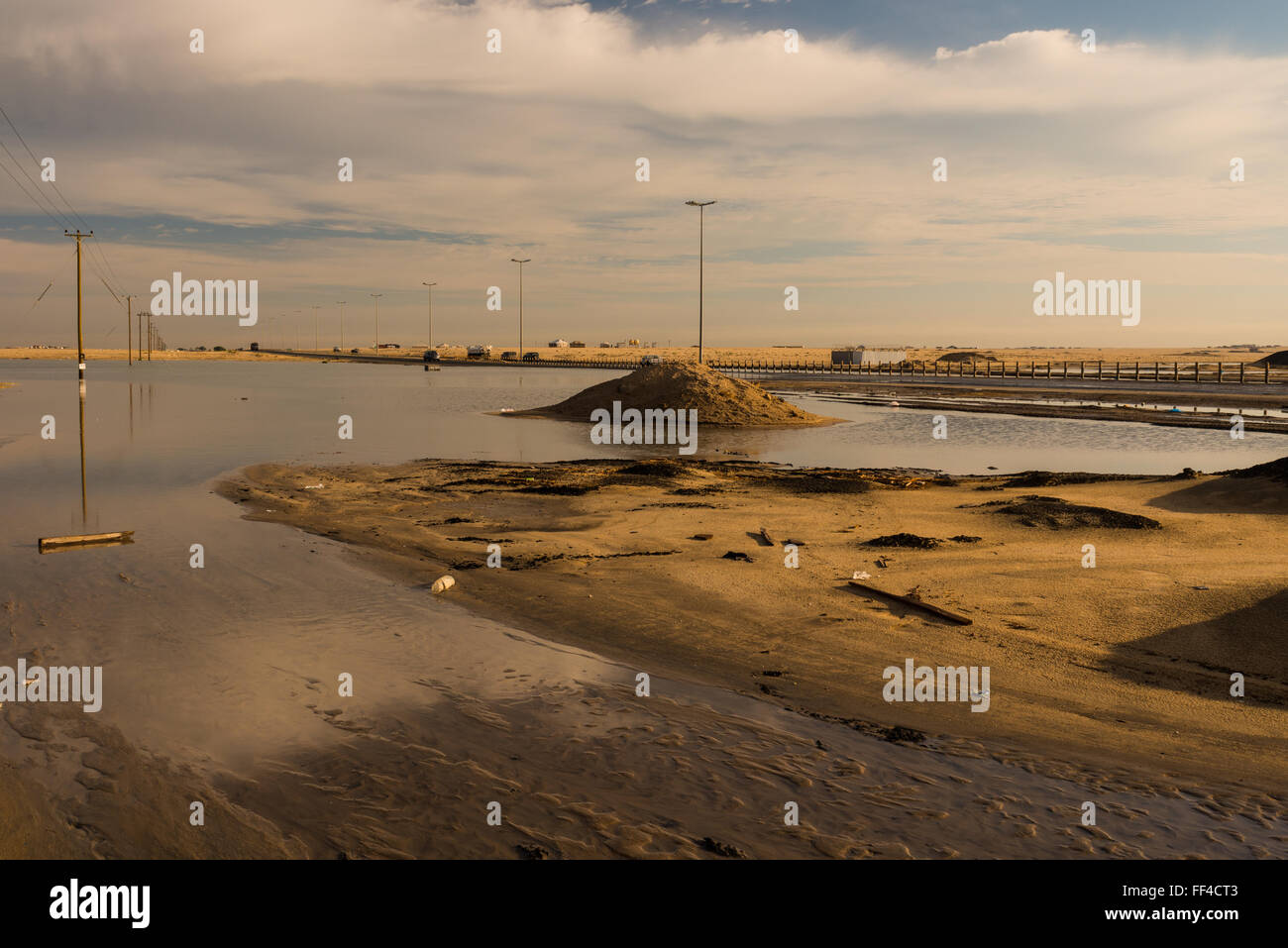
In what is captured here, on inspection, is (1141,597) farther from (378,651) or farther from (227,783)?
(227,783)

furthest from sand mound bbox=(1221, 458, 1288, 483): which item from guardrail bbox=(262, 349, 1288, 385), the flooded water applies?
guardrail bbox=(262, 349, 1288, 385)

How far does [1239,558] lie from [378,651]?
11.4 m

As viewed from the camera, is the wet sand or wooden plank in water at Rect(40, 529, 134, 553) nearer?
the wet sand

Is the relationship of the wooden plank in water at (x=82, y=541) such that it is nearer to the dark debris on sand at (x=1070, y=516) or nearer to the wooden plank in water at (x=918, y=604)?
the wooden plank in water at (x=918, y=604)

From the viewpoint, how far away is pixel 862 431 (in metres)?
37.4

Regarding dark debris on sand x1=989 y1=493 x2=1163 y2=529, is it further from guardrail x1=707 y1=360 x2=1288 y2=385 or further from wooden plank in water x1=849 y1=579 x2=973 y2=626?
guardrail x1=707 y1=360 x2=1288 y2=385

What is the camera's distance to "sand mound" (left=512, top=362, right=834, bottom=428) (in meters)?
42.0

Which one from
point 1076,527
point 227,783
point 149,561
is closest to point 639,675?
point 227,783

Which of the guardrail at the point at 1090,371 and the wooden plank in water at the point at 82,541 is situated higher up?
the guardrail at the point at 1090,371

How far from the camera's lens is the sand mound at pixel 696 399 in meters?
42.0

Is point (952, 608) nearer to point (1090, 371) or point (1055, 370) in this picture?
point (1055, 370)

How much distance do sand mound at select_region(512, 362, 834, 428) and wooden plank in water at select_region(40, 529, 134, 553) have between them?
29.1m

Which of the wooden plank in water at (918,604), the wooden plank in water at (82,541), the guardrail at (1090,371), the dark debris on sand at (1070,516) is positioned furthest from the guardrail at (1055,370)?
the wooden plank in water at (918,604)

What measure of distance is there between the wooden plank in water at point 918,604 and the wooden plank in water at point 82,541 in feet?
37.7
